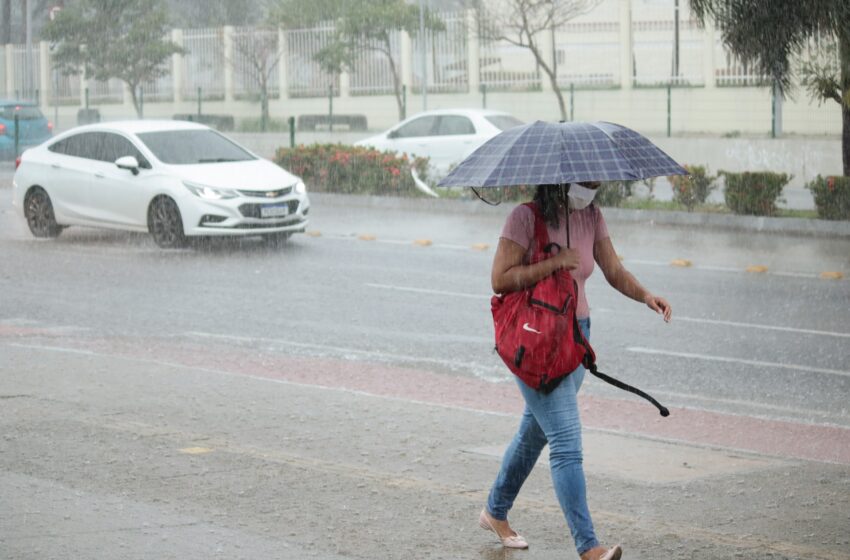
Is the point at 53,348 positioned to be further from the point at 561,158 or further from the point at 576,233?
the point at 561,158

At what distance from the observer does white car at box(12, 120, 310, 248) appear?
17953 mm

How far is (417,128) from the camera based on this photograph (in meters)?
27.4

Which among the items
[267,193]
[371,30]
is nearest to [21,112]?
[371,30]

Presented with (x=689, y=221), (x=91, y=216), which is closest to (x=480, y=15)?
(x=689, y=221)

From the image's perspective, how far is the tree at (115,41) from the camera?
155ft

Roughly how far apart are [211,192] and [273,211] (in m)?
0.75

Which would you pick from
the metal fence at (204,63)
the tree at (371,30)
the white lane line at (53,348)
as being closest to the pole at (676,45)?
the tree at (371,30)

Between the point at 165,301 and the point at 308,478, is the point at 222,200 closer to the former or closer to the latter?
the point at 165,301

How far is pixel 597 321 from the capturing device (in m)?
12.9

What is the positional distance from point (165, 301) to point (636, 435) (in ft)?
22.5

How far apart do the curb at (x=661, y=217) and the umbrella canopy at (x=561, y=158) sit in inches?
562

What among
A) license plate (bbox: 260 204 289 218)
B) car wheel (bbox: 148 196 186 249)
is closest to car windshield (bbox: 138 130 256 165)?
car wheel (bbox: 148 196 186 249)

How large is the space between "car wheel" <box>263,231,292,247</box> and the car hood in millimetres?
693

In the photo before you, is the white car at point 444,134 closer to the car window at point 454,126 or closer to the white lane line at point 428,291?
the car window at point 454,126
